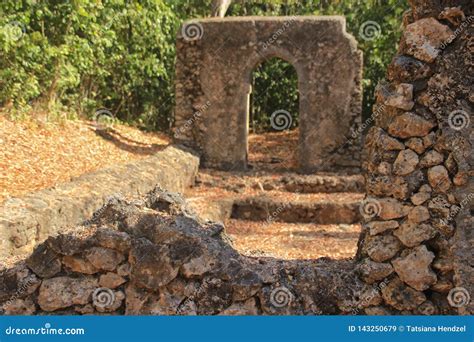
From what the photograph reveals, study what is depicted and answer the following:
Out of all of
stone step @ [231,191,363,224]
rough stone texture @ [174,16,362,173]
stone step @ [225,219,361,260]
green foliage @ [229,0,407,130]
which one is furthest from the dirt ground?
green foliage @ [229,0,407,130]

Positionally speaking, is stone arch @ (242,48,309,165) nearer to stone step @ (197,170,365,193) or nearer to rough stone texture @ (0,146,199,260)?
stone step @ (197,170,365,193)

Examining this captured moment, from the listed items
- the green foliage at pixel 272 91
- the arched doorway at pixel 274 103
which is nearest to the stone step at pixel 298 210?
the arched doorway at pixel 274 103

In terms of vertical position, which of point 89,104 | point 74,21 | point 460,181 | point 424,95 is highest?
point 74,21

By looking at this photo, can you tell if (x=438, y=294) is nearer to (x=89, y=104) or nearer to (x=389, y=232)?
(x=389, y=232)

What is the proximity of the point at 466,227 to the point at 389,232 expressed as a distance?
0.43 meters

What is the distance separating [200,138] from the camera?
1205 centimetres

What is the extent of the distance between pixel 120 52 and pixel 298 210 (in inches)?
261

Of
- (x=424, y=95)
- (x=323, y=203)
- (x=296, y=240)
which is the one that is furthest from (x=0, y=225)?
(x=323, y=203)

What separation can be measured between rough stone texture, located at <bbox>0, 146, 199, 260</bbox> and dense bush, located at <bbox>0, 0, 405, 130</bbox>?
2783mm

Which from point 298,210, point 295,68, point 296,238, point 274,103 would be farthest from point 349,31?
point 296,238

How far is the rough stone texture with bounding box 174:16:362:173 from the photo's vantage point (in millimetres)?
11562

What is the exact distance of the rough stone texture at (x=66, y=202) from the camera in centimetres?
498

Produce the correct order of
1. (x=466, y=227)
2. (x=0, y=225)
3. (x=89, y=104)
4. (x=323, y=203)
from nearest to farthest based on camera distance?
1. (x=466, y=227)
2. (x=0, y=225)
3. (x=323, y=203)
4. (x=89, y=104)

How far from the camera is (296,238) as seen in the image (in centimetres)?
812
